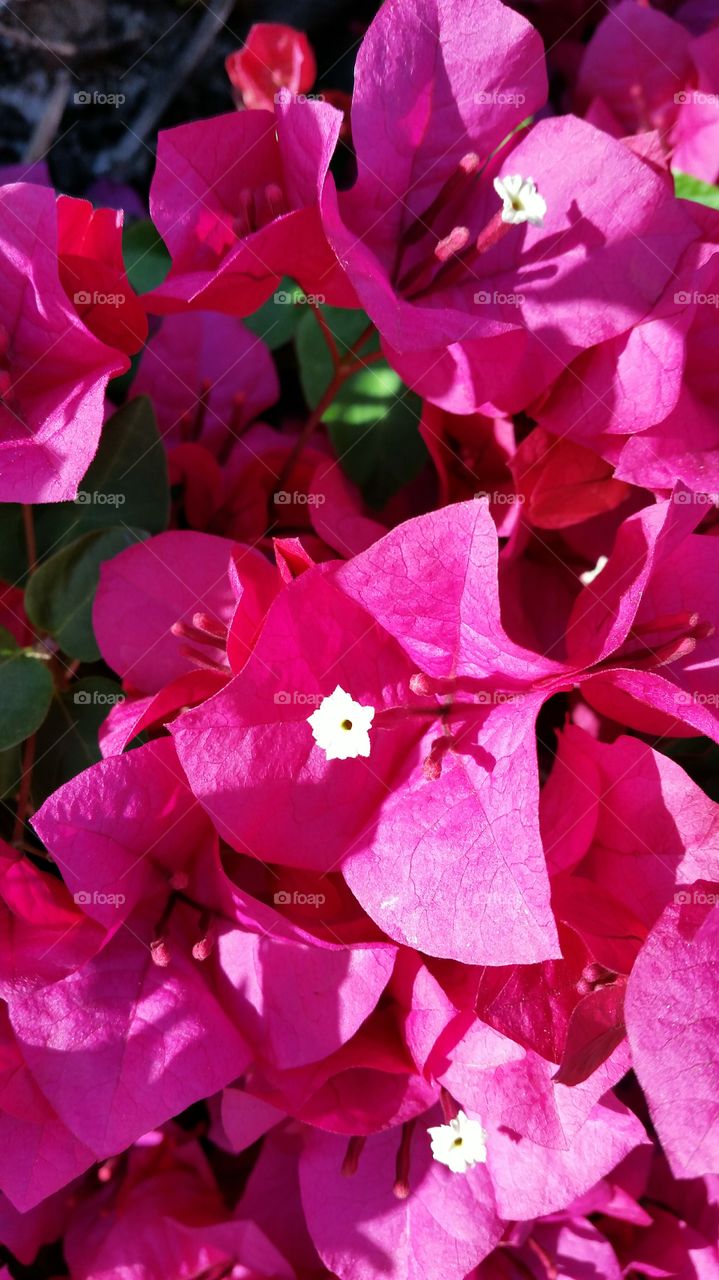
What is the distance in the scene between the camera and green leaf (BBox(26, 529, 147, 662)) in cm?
82

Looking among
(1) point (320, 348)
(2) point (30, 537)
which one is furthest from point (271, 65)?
(2) point (30, 537)

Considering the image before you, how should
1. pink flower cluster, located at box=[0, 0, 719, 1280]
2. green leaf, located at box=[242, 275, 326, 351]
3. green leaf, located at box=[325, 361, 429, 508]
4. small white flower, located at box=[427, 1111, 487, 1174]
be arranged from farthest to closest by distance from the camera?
green leaf, located at box=[242, 275, 326, 351] → green leaf, located at box=[325, 361, 429, 508] → small white flower, located at box=[427, 1111, 487, 1174] → pink flower cluster, located at box=[0, 0, 719, 1280]

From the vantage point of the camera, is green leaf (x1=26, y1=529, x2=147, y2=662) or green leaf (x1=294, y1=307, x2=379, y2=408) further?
green leaf (x1=294, y1=307, x2=379, y2=408)

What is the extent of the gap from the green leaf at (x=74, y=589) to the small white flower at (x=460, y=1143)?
48cm

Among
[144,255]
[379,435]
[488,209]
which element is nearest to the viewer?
[488,209]

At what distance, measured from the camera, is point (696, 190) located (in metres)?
1.01

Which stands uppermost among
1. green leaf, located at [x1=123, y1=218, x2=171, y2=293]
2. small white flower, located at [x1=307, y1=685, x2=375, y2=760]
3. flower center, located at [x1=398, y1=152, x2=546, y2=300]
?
flower center, located at [x1=398, y1=152, x2=546, y2=300]

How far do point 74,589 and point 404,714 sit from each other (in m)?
0.29

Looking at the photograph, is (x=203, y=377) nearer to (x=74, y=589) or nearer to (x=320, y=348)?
(x=320, y=348)

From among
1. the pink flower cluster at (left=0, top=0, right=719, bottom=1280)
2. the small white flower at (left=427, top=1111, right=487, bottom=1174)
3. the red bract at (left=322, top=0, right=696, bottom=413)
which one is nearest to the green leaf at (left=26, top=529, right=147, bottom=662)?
the pink flower cluster at (left=0, top=0, right=719, bottom=1280)

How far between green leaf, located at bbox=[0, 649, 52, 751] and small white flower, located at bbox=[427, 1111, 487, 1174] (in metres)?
0.46

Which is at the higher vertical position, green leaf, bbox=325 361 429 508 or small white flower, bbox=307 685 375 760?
green leaf, bbox=325 361 429 508

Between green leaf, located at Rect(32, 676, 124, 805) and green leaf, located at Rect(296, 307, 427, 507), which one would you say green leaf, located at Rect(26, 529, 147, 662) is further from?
green leaf, located at Rect(296, 307, 427, 507)

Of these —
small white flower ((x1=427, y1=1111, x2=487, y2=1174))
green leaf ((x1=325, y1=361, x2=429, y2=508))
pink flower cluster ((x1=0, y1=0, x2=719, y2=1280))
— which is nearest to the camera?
pink flower cluster ((x1=0, y1=0, x2=719, y2=1280))
